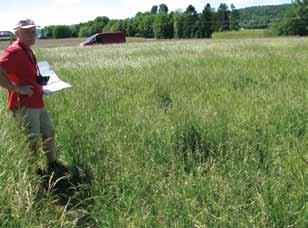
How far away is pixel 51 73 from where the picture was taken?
5.87 m

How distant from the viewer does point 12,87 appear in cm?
518

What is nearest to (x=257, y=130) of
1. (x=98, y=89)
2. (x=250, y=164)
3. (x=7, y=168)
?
(x=250, y=164)

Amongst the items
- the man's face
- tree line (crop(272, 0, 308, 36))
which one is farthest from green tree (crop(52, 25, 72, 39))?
the man's face

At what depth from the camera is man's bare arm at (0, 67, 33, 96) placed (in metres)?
5.10

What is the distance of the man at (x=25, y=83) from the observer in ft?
17.2

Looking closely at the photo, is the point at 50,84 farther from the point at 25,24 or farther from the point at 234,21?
the point at 234,21

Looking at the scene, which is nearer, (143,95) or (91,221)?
(91,221)

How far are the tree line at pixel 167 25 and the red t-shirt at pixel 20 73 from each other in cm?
9001

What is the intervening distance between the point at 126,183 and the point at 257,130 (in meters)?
2.10

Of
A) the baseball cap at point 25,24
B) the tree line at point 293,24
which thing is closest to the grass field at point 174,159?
the baseball cap at point 25,24

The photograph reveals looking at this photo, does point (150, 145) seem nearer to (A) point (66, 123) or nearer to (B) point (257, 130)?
(B) point (257, 130)

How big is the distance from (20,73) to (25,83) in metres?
0.13

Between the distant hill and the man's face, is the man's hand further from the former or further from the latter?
the distant hill

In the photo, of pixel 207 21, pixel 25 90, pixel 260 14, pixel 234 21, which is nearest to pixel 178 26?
pixel 207 21
